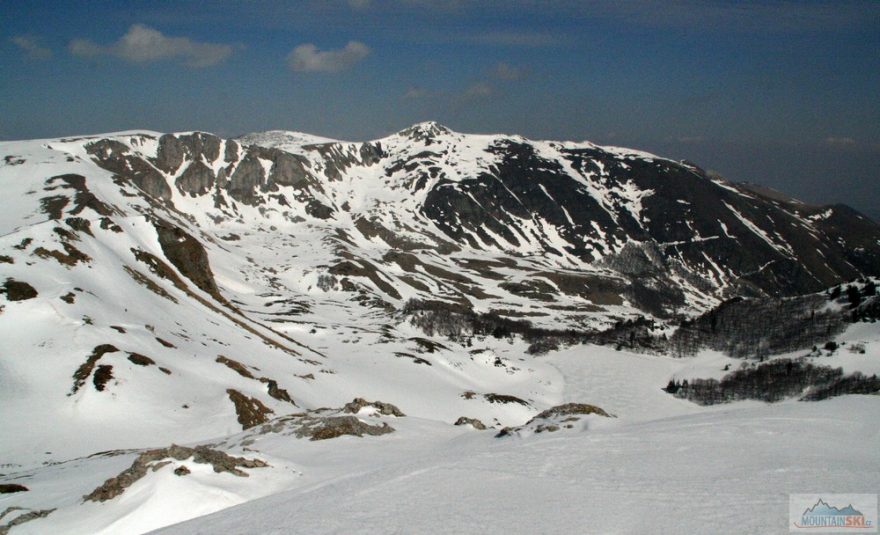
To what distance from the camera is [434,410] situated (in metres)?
73.6

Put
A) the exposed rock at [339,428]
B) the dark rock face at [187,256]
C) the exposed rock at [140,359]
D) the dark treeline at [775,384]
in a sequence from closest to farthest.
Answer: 1. the exposed rock at [339,428]
2. the exposed rock at [140,359]
3. the dark rock face at [187,256]
4. the dark treeline at [775,384]

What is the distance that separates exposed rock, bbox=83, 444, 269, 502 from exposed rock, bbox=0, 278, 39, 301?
3709 cm

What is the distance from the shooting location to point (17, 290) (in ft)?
153

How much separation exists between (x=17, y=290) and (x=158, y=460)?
39.3 metres

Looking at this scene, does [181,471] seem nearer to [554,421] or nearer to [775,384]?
[554,421]

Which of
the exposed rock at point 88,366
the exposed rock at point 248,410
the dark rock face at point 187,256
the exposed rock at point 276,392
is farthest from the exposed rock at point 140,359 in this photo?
the dark rock face at point 187,256

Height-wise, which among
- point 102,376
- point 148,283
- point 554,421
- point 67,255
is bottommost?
point 554,421

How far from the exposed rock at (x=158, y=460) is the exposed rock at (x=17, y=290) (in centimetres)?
3709

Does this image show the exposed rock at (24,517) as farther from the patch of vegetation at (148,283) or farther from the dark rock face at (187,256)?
the dark rock face at (187,256)

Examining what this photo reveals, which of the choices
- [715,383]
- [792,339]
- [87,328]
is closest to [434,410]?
[87,328]

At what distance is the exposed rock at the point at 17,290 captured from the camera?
45.9 m

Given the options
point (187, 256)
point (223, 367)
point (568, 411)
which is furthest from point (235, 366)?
point (187, 256)

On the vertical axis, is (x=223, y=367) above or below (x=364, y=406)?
above

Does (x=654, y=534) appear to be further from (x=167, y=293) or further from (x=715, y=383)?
(x=715, y=383)
